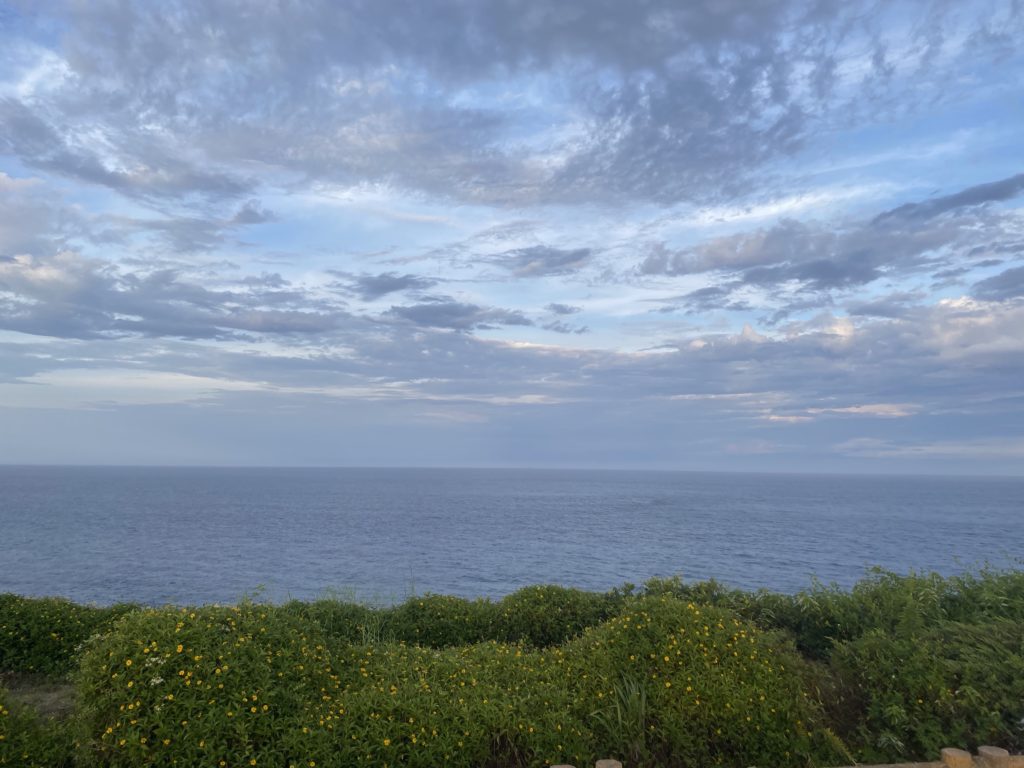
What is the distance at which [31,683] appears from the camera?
8844mm

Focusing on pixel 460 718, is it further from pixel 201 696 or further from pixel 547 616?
pixel 547 616

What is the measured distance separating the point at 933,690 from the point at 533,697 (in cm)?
378

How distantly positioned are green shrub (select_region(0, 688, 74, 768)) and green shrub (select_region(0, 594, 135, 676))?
3.44 meters

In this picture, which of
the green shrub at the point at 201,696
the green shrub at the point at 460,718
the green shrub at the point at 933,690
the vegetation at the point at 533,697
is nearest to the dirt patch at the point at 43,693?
the vegetation at the point at 533,697

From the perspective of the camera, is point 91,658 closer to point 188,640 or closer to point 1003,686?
point 188,640

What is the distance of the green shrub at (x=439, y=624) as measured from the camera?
382 inches

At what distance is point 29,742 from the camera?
18.4 ft

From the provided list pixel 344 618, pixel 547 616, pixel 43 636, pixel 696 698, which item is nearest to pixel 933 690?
pixel 696 698

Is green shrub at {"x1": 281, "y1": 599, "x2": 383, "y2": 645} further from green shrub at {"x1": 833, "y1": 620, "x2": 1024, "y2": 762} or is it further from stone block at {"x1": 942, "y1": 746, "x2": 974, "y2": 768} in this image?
stone block at {"x1": 942, "y1": 746, "x2": 974, "y2": 768}

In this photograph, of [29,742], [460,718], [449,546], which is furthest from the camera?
[449,546]

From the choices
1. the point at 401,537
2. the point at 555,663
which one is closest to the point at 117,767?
the point at 555,663

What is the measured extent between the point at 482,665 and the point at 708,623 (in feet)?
8.07

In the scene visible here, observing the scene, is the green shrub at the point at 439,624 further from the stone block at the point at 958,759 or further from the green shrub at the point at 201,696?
the stone block at the point at 958,759

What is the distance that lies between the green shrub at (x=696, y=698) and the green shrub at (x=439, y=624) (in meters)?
2.96
